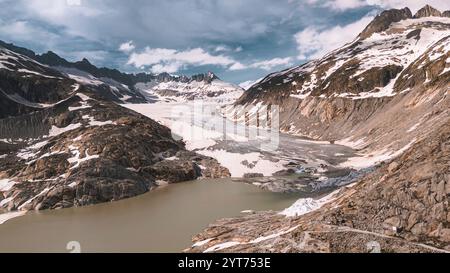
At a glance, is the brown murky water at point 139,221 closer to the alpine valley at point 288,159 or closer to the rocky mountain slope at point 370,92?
the alpine valley at point 288,159

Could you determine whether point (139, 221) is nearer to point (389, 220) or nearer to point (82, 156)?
point (82, 156)

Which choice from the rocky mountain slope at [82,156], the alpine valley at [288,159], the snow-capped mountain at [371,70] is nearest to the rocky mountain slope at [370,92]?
the snow-capped mountain at [371,70]

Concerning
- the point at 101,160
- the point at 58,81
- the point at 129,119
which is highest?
the point at 58,81

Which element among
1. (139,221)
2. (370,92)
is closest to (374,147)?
(370,92)

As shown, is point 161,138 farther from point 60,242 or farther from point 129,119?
point 60,242

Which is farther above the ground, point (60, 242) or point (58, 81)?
point (58, 81)
